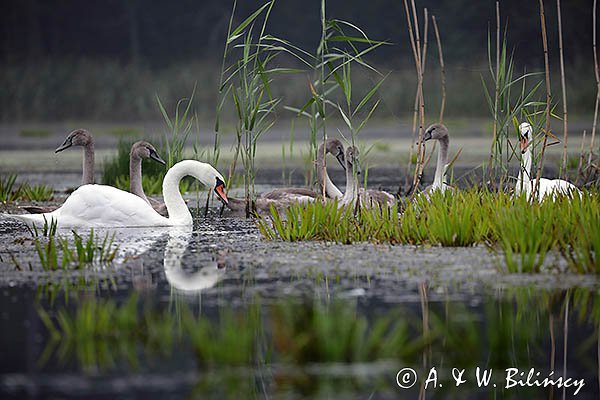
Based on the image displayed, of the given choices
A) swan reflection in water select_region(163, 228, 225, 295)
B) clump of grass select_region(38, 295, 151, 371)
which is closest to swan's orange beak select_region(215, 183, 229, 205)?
swan reflection in water select_region(163, 228, 225, 295)

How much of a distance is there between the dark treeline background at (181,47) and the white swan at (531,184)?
16.0m

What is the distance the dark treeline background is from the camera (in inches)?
1045

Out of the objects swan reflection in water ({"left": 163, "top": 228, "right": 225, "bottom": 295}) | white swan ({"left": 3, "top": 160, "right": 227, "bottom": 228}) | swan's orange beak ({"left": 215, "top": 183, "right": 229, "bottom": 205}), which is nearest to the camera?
swan reflection in water ({"left": 163, "top": 228, "right": 225, "bottom": 295})

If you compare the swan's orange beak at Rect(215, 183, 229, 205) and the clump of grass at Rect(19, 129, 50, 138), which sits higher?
the clump of grass at Rect(19, 129, 50, 138)

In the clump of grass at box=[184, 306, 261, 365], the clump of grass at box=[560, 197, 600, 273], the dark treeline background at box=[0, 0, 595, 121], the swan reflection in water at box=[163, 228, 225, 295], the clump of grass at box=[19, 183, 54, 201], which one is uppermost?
the dark treeline background at box=[0, 0, 595, 121]

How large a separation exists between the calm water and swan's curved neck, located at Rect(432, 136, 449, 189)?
270cm

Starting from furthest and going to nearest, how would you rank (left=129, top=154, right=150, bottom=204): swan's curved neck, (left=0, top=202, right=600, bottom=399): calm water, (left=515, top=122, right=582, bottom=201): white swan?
(left=129, top=154, right=150, bottom=204): swan's curved neck → (left=515, top=122, right=582, bottom=201): white swan → (left=0, top=202, right=600, bottom=399): calm water

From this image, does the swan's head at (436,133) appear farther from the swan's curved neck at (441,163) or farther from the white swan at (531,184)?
the white swan at (531,184)

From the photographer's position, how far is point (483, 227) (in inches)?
238

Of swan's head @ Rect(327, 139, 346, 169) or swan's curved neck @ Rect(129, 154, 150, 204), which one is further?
swan's head @ Rect(327, 139, 346, 169)

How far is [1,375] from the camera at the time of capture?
3.54m

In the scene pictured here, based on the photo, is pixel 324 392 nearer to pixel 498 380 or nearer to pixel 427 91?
pixel 498 380

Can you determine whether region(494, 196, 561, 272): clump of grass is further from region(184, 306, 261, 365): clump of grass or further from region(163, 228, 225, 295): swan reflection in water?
region(184, 306, 261, 365): clump of grass

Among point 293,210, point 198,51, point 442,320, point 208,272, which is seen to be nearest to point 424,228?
point 293,210
